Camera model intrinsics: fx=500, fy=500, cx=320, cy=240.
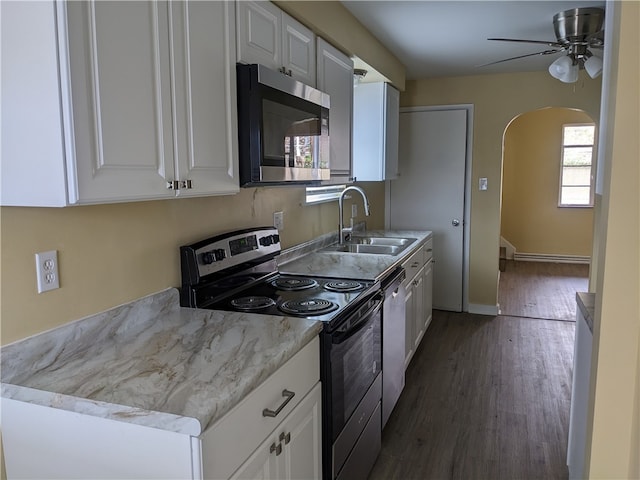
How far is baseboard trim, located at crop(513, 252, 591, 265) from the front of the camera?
7.67 meters

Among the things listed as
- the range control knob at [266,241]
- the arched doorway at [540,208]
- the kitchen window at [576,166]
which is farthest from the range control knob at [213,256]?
the kitchen window at [576,166]

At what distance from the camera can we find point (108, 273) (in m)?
1.62

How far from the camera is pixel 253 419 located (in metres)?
1.35

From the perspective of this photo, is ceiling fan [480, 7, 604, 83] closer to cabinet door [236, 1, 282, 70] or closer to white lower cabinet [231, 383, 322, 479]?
cabinet door [236, 1, 282, 70]

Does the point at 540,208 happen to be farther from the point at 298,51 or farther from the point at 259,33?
the point at 259,33

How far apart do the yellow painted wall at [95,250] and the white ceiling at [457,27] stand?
5.15 ft

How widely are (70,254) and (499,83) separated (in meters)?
4.37

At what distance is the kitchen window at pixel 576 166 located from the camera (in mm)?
7477

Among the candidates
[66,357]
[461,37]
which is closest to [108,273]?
[66,357]

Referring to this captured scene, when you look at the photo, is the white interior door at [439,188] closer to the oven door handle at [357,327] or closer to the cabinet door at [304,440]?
the oven door handle at [357,327]

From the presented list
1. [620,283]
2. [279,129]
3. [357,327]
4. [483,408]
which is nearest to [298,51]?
[279,129]

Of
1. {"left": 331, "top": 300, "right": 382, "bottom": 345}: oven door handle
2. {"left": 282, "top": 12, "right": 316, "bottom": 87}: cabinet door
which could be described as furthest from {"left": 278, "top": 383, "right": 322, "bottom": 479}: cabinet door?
{"left": 282, "top": 12, "right": 316, "bottom": 87}: cabinet door

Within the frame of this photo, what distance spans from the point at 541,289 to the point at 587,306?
444cm

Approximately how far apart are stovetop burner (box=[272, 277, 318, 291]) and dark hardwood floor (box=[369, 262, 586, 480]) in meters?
0.98
